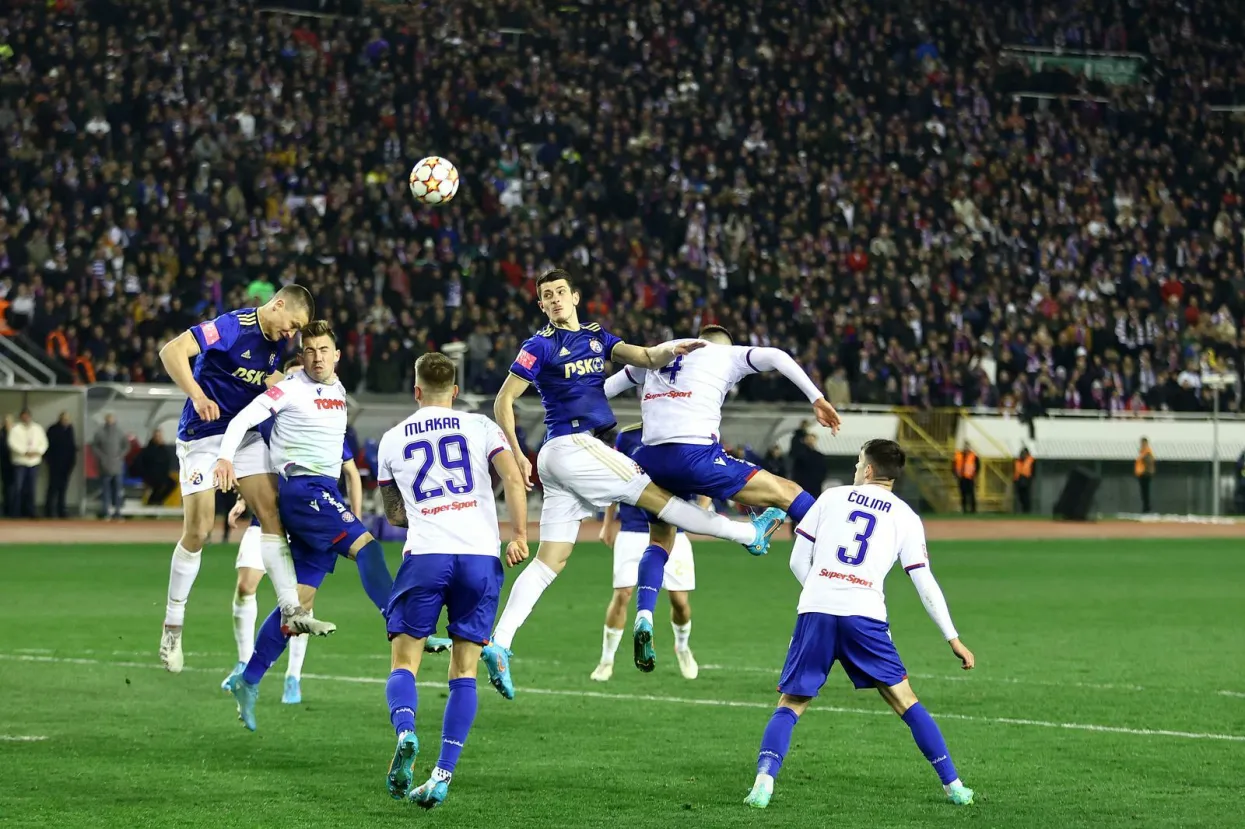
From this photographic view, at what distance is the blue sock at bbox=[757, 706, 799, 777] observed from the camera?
798 cm

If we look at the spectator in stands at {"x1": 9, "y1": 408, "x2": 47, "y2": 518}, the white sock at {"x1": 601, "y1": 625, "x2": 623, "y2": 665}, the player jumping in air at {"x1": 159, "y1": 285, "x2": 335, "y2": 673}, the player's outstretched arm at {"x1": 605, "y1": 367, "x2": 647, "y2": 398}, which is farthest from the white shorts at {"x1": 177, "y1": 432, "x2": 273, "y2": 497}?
the spectator in stands at {"x1": 9, "y1": 408, "x2": 47, "y2": 518}

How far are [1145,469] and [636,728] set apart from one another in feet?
99.2

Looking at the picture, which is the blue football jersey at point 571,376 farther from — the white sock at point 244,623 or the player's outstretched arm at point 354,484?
the white sock at point 244,623

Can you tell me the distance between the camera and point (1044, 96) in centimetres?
5025

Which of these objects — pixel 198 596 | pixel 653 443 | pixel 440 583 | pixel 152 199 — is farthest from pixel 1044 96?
pixel 440 583

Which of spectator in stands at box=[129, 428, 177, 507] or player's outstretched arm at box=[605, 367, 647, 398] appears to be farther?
spectator in stands at box=[129, 428, 177, 507]

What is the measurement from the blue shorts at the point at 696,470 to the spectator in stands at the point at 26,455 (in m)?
20.3

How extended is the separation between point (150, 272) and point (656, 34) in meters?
17.6

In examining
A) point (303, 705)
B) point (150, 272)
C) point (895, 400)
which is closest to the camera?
point (303, 705)

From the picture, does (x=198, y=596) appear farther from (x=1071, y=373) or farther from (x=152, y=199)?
(x=1071, y=373)

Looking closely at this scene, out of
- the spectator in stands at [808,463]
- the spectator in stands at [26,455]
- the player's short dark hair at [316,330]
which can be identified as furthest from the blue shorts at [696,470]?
the spectator in stands at [808,463]

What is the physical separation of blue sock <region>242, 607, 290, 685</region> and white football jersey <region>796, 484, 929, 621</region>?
3.45m

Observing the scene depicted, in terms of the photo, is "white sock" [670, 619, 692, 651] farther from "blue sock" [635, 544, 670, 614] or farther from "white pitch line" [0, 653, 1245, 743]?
"white pitch line" [0, 653, 1245, 743]

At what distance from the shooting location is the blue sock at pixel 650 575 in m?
12.2
